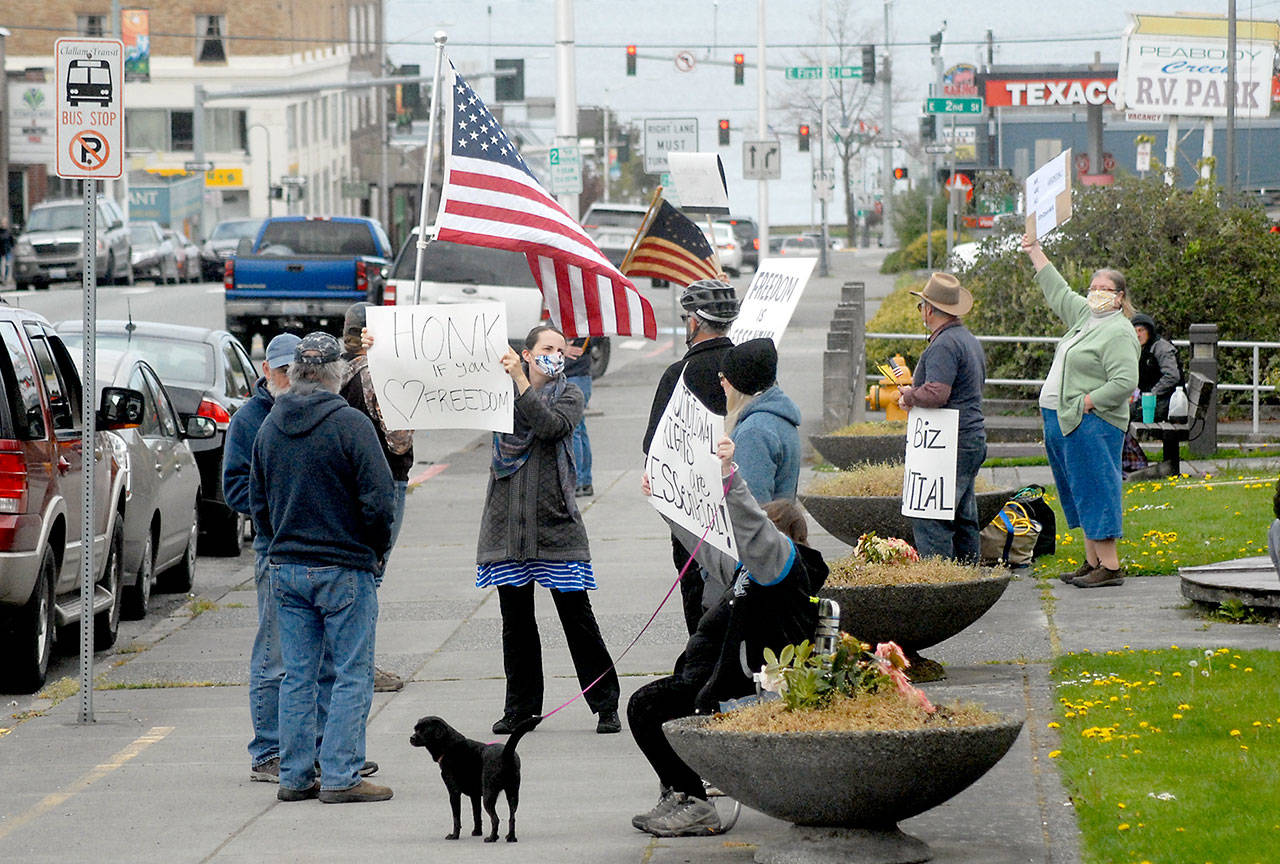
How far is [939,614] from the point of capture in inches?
333

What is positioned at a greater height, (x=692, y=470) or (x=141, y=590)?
(x=692, y=470)

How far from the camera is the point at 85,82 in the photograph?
9.19 metres

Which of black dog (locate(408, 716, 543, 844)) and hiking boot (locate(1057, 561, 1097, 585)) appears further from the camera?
hiking boot (locate(1057, 561, 1097, 585))

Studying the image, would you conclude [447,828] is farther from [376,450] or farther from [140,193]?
[140,193]

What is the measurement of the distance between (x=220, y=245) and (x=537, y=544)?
43.2 meters

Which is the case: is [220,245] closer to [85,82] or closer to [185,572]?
[185,572]

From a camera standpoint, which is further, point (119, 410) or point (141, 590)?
point (141, 590)

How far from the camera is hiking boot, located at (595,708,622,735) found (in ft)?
27.0

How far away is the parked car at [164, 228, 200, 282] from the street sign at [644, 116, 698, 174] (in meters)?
21.3

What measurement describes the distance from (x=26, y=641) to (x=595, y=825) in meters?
4.14

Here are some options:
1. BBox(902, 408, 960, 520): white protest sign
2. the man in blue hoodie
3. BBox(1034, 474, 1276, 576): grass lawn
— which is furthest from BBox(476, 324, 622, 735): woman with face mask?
BBox(1034, 474, 1276, 576): grass lawn

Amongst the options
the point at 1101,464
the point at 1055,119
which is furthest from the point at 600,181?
the point at 1101,464

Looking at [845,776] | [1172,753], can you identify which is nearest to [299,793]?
[845,776]

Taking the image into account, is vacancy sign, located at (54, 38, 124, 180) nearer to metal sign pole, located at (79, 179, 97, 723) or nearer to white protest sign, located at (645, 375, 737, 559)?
metal sign pole, located at (79, 179, 97, 723)
